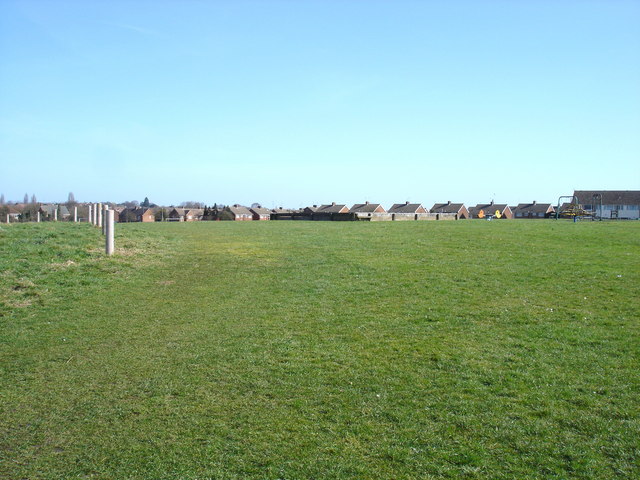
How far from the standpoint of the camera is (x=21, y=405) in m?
6.01

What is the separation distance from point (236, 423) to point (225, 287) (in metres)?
7.47

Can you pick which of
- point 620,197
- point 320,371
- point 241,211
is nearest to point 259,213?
point 241,211

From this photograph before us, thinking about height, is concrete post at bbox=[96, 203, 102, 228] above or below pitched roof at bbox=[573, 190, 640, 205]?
below

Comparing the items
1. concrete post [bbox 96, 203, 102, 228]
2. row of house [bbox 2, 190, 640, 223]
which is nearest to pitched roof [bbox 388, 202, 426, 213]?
row of house [bbox 2, 190, 640, 223]

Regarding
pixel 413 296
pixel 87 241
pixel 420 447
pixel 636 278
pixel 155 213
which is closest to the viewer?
pixel 420 447

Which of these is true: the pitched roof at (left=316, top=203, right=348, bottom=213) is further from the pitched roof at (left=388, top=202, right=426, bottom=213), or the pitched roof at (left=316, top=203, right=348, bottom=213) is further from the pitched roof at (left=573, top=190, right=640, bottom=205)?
the pitched roof at (left=573, top=190, right=640, bottom=205)

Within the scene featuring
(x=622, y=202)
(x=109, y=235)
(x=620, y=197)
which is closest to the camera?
(x=109, y=235)

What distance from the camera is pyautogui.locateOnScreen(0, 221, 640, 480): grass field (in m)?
4.86

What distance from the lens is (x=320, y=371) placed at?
7.03 meters

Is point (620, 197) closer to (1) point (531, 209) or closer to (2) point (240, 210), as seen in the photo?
(1) point (531, 209)

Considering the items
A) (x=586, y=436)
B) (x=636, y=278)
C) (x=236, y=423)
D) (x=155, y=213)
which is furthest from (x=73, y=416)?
(x=155, y=213)

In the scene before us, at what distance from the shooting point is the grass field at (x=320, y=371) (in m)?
4.86

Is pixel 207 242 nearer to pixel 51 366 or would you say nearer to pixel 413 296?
pixel 413 296

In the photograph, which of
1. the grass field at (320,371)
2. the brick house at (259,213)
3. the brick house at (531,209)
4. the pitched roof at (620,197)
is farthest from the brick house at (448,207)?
the grass field at (320,371)
